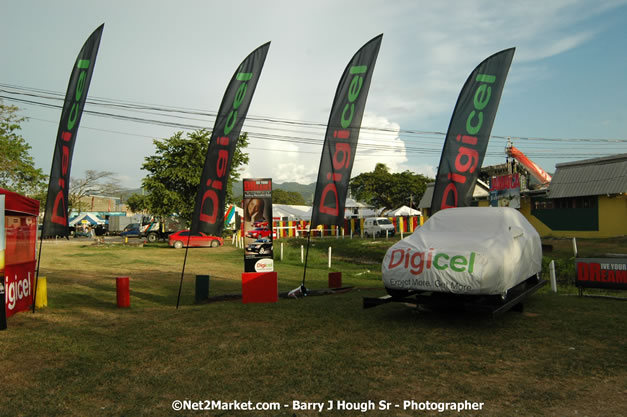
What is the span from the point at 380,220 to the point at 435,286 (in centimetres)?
3342

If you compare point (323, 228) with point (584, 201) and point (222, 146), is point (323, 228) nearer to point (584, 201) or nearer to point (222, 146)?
point (584, 201)

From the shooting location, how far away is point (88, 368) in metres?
5.15

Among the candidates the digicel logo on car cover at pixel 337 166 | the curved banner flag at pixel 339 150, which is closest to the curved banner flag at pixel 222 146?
the curved banner flag at pixel 339 150

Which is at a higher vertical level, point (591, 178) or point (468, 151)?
point (591, 178)

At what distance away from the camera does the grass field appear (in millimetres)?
4126

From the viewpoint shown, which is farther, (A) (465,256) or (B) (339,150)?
(B) (339,150)

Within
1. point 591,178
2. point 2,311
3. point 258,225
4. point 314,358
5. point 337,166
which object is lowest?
point 314,358

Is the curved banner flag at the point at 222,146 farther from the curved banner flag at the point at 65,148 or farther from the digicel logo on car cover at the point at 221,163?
the curved banner flag at the point at 65,148

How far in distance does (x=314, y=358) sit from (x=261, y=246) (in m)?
6.49

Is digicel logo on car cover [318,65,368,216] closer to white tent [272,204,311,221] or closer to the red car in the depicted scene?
the red car

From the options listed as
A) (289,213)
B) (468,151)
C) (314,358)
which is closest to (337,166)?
(468,151)

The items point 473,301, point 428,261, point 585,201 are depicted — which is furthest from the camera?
point 585,201

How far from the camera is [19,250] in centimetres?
852

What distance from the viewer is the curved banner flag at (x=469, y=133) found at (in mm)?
11484
